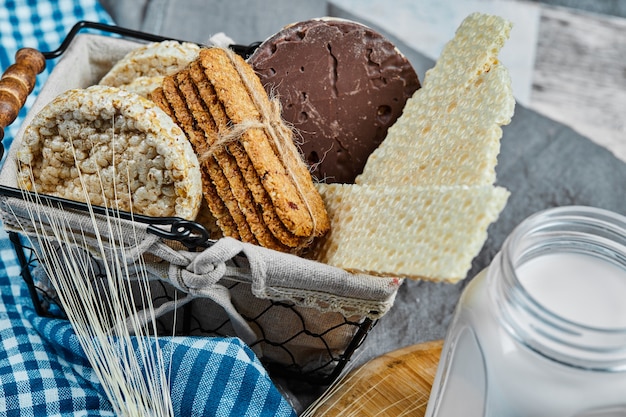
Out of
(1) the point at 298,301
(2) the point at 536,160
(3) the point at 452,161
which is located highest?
Answer: (3) the point at 452,161

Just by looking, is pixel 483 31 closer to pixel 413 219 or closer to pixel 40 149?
pixel 413 219

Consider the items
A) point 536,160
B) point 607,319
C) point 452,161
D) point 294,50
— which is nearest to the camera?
point 607,319

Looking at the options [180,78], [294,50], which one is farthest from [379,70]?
[180,78]

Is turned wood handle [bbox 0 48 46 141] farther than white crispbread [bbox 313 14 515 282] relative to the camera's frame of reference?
Yes

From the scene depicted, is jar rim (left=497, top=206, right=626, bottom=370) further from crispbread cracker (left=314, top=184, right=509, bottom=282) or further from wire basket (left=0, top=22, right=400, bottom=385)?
wire basket (left=0, top=22, right=400, bottom=385)

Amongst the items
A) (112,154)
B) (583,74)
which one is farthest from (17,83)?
(583,74)

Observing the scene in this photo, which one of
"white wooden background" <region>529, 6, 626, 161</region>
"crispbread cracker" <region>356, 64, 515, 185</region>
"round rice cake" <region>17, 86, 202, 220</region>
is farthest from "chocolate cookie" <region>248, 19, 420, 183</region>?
"white wooden background" <region>529, 6, 626, 161</region>

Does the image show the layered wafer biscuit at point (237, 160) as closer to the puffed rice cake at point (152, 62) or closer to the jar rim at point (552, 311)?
the puffed rice cake at point (152, 62)

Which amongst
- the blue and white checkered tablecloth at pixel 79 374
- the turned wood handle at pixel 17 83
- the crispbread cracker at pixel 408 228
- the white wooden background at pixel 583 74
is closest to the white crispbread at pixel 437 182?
the crispbread cracker at pixel 408 228
